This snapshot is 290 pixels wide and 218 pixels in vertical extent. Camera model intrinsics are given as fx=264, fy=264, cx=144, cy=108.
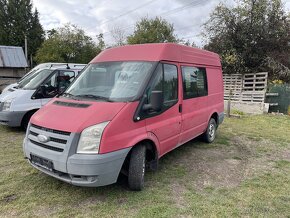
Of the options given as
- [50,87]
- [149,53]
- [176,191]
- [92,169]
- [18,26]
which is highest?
[18,26]

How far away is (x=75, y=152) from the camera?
331cm

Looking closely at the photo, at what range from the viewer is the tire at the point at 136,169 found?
3.74 meters

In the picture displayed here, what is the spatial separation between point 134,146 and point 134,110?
0.52 metres

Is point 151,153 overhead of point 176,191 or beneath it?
overhead

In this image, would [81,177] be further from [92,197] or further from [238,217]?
[238,217]

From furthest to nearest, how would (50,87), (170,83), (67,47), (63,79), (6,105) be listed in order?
(67,47) < (63,79) < (50,87) < (6,105) < (170,83)

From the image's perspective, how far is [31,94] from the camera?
7148 mm

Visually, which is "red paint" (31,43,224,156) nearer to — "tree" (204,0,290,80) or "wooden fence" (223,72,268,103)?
"wooden fence" (223,72,268,103)

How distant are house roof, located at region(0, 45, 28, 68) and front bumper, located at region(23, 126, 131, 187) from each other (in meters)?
15.3

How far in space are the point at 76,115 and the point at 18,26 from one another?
42927 mm

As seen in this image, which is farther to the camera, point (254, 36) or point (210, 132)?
point (254, 36)

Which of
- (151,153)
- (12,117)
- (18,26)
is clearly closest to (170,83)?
(151,153)

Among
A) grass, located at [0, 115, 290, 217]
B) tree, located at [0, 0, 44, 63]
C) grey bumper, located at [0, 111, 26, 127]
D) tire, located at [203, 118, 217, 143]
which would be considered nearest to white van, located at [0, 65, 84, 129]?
grey bumper, located at [0, 111, 26, 127]

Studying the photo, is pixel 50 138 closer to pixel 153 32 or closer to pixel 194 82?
pixel 194 82
